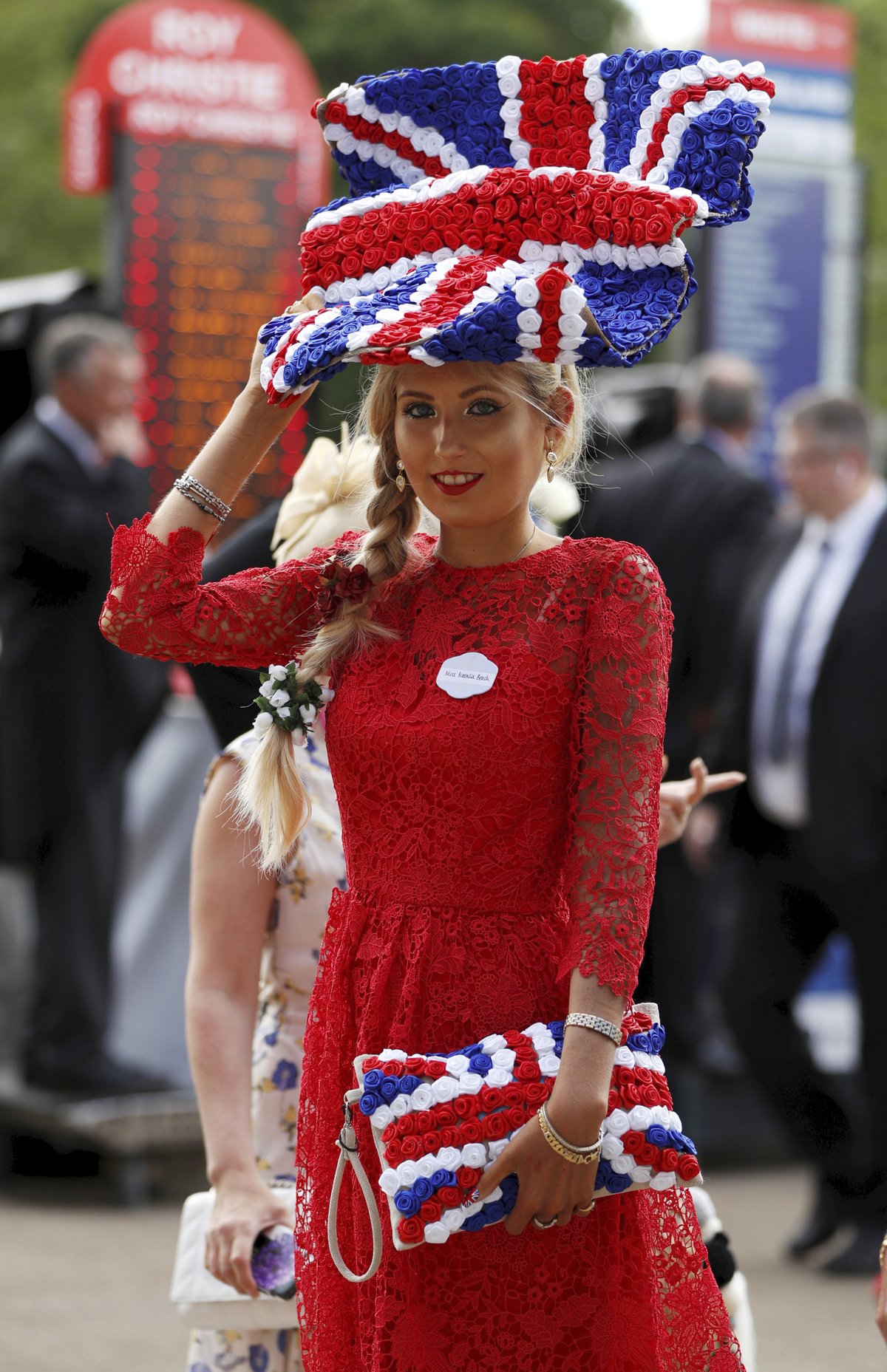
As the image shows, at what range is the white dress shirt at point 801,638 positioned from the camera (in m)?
5.65

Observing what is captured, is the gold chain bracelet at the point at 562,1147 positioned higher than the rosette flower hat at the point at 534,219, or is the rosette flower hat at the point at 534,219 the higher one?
the rosette flower hat at the point at 534,219

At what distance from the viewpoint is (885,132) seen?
2472cm

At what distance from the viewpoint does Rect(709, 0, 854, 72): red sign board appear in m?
9.09

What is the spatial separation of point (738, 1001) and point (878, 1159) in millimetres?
589

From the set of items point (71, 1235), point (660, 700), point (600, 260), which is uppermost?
point (600, 260)

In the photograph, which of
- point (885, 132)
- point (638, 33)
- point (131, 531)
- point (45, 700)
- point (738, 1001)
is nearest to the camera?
point (131, 531)

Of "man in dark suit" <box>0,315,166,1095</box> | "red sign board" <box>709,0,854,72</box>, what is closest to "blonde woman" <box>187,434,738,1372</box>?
"man in dark suit" <box>0,315,166,1095</box>

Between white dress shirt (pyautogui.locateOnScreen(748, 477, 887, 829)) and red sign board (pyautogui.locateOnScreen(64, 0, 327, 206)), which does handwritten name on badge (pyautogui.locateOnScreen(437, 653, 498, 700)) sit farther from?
red sign board (pyautogui.locateOnScreen(64, 0, 327, 206))

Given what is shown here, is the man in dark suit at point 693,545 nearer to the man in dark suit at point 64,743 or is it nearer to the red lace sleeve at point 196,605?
the man in dark suit at point 64,743

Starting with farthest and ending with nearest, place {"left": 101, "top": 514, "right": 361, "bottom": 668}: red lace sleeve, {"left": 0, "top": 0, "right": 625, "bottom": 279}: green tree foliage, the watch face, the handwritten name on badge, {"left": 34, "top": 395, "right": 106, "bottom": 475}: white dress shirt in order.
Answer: {"left": 0, "top": 0, "right": 625, "bottom": 279}: green tree foliage → {"left": 34, "top": 395, "right": 106, "bottom": 475}: white dress shirt → the watch face → {"left": 101, "top": 514, "right": 361, "bottom": 668}: red lace sleeve → the handwritten name on badge

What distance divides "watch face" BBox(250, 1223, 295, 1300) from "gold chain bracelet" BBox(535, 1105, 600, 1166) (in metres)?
0.58

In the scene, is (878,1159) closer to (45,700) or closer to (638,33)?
(45,700)

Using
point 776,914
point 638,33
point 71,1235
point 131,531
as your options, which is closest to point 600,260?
point 131,531

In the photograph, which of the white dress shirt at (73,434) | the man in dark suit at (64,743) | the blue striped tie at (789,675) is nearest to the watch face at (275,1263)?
the blue striped tie at (789,675)
